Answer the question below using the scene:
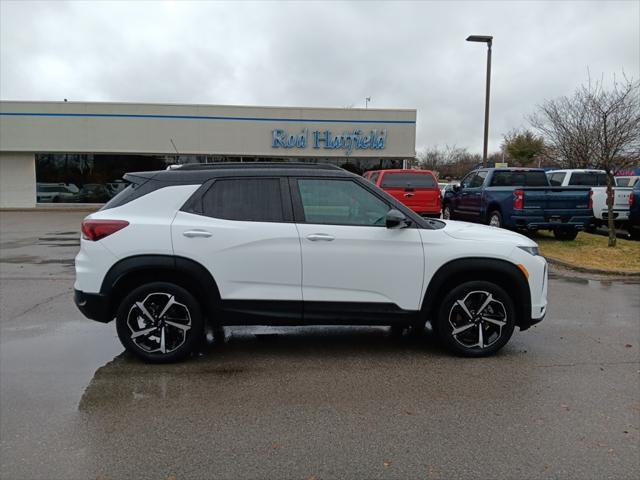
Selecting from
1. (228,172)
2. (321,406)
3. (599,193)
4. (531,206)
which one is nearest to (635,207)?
(599,193)

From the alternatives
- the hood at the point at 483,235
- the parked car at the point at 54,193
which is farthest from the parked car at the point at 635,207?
the parked car at the point at 54,193

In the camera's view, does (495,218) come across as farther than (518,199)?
Yes

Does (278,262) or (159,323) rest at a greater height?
(278,262)

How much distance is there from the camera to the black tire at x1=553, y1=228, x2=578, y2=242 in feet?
43.9

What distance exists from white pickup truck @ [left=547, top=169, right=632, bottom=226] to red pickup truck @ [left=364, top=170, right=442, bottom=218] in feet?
14.4

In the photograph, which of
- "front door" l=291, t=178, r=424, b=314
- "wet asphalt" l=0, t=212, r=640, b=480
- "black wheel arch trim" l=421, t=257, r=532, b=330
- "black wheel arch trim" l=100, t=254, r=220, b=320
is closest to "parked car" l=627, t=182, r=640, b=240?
"wet asphalt" l=0, t=212, r=640, b=480

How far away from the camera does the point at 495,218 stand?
42.2 ft

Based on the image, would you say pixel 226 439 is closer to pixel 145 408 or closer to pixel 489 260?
pixel 145 408

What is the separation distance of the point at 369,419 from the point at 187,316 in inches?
78.0

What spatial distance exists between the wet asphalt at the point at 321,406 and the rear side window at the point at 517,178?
8040 mm

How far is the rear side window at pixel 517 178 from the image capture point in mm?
13648

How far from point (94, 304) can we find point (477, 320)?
3.60m

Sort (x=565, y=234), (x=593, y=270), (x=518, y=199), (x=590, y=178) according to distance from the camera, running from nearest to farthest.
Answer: (x=593, y=270)
(x=518, y=199)
(x=565, y=234)
(x=590, y=178)

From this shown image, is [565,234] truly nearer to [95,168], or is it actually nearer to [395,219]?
[395,219]
